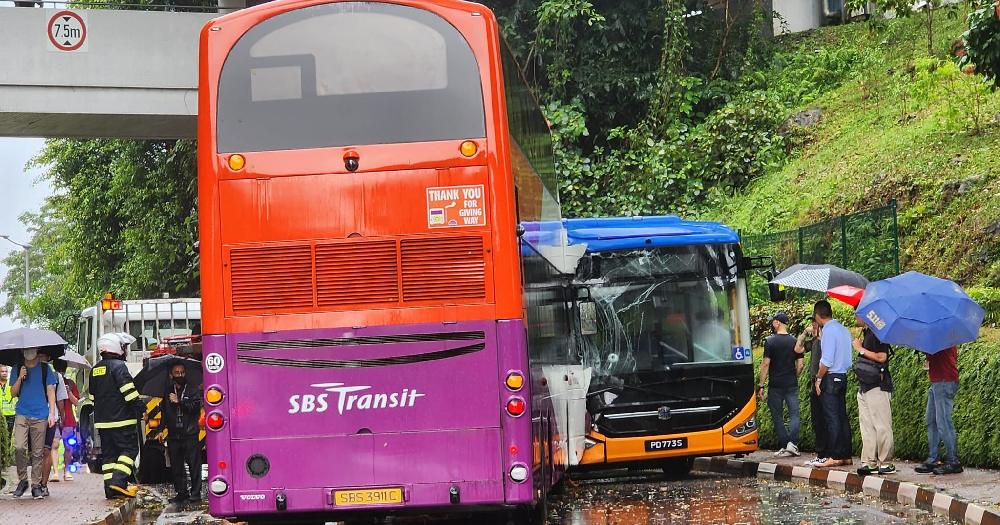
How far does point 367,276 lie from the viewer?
10.1 m

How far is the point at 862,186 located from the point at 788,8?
15.7 m

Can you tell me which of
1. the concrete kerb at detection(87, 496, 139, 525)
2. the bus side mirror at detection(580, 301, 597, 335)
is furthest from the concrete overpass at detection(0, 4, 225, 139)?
the bus side mirror at detection(580, 301, 597, 335)

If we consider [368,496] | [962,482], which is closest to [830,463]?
[962,482]

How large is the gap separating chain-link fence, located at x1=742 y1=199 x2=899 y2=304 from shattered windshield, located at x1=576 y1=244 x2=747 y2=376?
4.34 meters

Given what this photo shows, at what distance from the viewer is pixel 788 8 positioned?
3934 centimetres

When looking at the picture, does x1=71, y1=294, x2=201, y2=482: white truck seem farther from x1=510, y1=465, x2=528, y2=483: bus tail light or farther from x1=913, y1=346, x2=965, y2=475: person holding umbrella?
x1=510, y1=465, x2=528, y2=483: bus tail light

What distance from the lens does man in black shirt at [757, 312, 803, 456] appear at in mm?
18000

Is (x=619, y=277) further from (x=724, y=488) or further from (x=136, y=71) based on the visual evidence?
(x=136, y=71)

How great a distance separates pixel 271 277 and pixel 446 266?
53.1 inches

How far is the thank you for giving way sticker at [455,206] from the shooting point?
10102mm

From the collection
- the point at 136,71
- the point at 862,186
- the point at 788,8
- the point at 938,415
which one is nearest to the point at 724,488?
the point at 938,415

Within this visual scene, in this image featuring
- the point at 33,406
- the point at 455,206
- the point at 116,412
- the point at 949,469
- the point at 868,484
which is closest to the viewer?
the point at 455,206

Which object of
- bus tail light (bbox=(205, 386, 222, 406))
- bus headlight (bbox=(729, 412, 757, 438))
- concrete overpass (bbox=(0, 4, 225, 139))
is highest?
concrete overpass (bbox=(0, 4, 225, 139))

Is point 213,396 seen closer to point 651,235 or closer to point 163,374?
point 163,374
